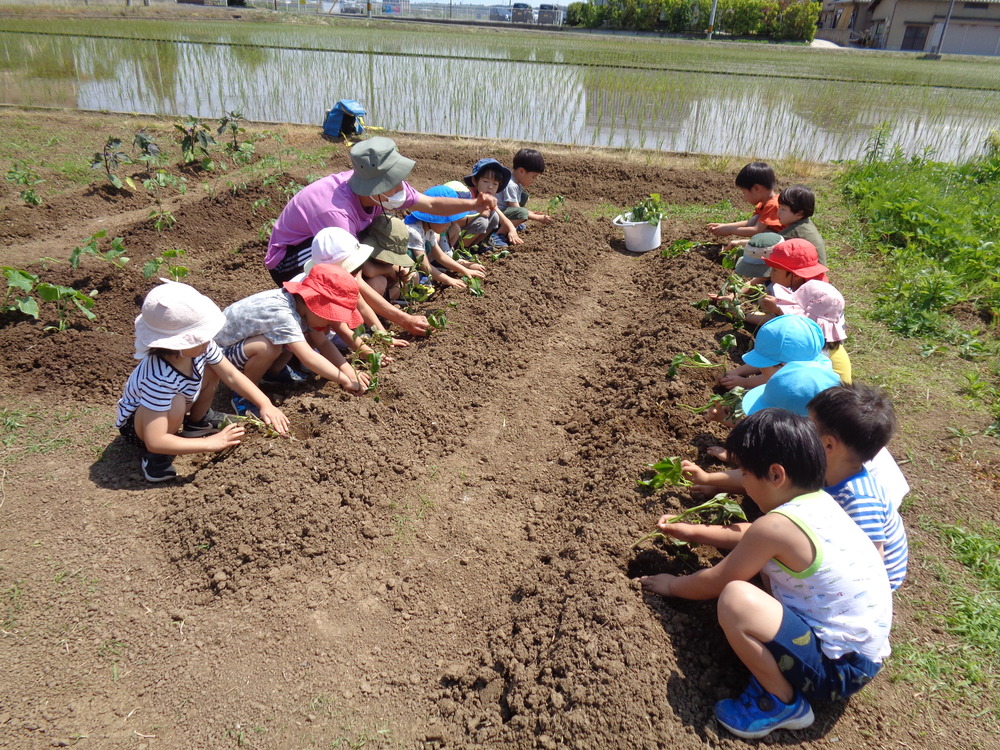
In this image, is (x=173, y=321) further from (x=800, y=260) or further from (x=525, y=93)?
(x=525, y=93)

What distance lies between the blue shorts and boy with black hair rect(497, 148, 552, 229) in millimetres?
4832

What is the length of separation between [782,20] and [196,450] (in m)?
39.0

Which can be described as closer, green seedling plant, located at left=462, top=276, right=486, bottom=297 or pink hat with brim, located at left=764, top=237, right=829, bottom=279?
pink hat with brim, located at left=764, top=237, right=829, bottom=279

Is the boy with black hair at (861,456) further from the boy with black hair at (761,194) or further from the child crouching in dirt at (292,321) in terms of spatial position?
the boy with black hair at (761,194)

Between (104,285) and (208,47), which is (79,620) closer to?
(104,285)

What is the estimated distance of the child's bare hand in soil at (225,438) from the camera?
3221 millimetres

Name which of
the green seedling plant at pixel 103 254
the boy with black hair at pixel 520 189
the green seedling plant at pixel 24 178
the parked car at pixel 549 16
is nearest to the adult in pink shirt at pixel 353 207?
the green seedling plant at pixel 103 254

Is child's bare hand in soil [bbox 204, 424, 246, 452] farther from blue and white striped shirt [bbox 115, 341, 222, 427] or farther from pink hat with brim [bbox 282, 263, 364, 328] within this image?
pink hat with brim [bbox 282, 263, 364, 328]

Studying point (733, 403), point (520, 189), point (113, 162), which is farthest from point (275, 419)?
point (113, 162)

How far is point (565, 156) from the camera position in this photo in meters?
9.04

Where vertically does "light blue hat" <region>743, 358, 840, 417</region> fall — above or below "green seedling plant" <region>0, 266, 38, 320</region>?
above

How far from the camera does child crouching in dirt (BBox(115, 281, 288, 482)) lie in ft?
9.93

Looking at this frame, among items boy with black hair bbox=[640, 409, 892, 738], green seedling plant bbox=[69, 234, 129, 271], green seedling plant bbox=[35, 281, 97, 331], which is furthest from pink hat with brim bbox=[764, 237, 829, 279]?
green seedling plant bbox=[69, 234, 129, 271]

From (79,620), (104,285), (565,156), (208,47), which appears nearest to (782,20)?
(208,47)
